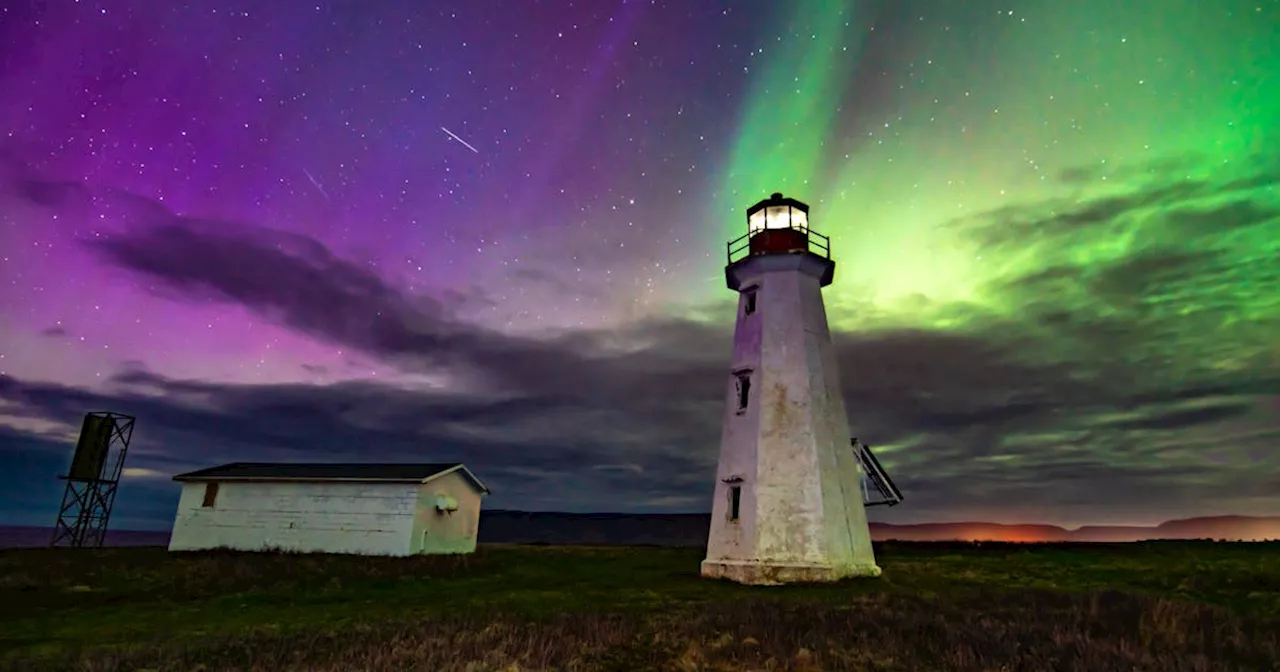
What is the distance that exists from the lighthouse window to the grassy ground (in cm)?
653

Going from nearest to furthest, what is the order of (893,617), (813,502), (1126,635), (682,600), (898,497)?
(1126,635), (893,617), (682,600), (813,502), (898,497)

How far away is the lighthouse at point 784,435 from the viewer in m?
21.0

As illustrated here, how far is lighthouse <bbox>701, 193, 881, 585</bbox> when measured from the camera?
21.0 m

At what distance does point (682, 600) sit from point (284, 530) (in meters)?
23.6

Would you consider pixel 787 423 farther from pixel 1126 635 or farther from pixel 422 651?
pixel 422 651

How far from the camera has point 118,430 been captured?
3653 centimetres

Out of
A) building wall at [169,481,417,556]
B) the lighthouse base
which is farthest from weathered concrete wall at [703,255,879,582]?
building wall at [169,481,417,556]

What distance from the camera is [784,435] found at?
22078mm

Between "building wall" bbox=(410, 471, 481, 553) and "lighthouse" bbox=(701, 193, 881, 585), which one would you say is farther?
"building wall" bbox=(410, 471, 481, 553)

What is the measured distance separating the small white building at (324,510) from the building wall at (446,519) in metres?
0.05

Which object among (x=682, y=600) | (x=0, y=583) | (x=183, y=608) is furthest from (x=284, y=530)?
(x=682, y=600)

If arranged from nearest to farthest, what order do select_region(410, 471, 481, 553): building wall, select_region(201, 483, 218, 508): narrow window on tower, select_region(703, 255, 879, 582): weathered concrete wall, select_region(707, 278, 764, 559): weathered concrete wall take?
select_region(703, 255, 879, 582): weathered concrete wall < select_region(707, 278, 764, 559): weathered concrete wall < select_region(410, 471, 481, 553): building wall < select_region(201, 483, 218, 508): narrow window on tower

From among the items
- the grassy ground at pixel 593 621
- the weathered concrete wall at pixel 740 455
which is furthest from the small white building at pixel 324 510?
the weathered concrete wall at pixel 740 455

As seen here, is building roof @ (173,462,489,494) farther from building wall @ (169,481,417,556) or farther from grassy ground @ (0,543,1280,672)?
grassy ground @ (0,543,1280,672)
